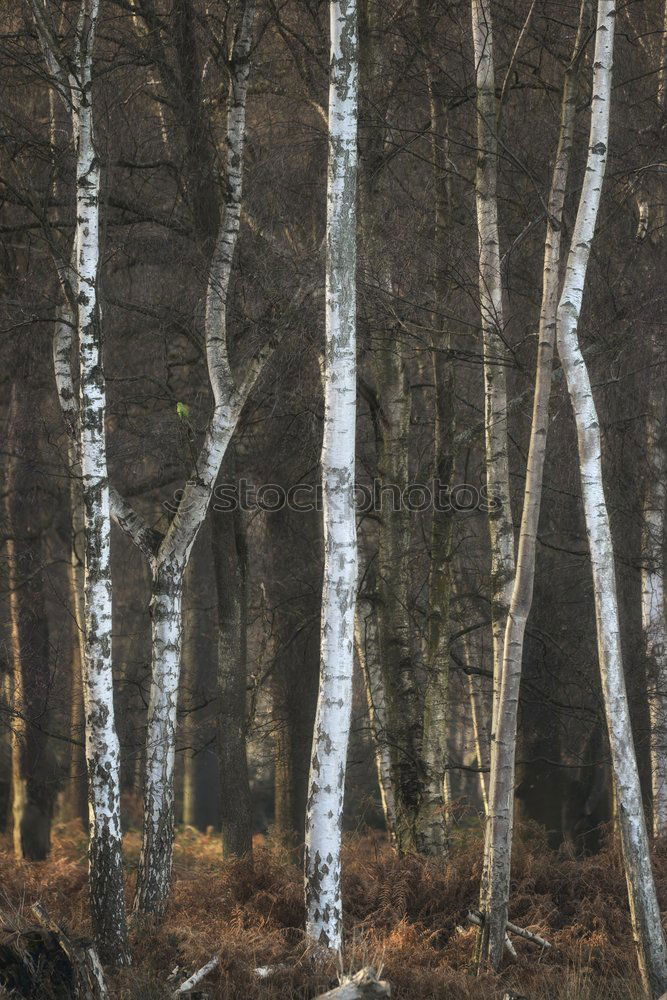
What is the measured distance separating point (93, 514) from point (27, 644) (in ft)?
23.4

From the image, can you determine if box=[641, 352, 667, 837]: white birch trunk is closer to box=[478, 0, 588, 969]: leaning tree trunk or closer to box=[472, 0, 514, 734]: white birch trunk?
box=[472, 0, 514, 734]: white birch trunk

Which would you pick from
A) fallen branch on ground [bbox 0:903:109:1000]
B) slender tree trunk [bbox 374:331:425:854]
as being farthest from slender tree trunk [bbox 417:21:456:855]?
fallen branch on ground [bbox 0:903:109:1000]

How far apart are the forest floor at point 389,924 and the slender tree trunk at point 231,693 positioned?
564 mm

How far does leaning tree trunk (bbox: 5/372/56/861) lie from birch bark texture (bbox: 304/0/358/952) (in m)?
6.62

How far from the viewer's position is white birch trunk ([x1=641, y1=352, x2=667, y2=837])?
38.4ft

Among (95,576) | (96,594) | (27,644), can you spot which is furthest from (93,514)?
(27,644)

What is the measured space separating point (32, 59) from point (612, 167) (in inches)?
235

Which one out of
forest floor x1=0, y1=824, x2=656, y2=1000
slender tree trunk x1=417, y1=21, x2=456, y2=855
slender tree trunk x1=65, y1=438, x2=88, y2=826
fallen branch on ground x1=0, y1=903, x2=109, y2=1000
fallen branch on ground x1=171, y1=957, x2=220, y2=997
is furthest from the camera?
slender tree trunk x1=65, y1=438, x2=88, y2=826

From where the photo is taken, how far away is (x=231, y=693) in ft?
36.7

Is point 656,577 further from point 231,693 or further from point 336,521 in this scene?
point 336,521

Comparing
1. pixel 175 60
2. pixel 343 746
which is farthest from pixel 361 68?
pixel 343 746

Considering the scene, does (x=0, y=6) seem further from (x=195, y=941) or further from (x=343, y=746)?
(x=195, y=941)

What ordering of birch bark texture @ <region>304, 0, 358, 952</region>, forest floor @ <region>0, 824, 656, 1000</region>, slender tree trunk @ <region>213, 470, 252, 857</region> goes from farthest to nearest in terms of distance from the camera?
slender tree trunk @ <region>213, 470, 252, 857</region>, birch bark texture @ <region>304, 0, 358, 952</region>, forest floor @ <region>0, 824, 656, 1000</region>

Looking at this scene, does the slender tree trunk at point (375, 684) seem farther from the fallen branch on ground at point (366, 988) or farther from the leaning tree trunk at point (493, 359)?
the fallen branch on ground at point (366, 988)
